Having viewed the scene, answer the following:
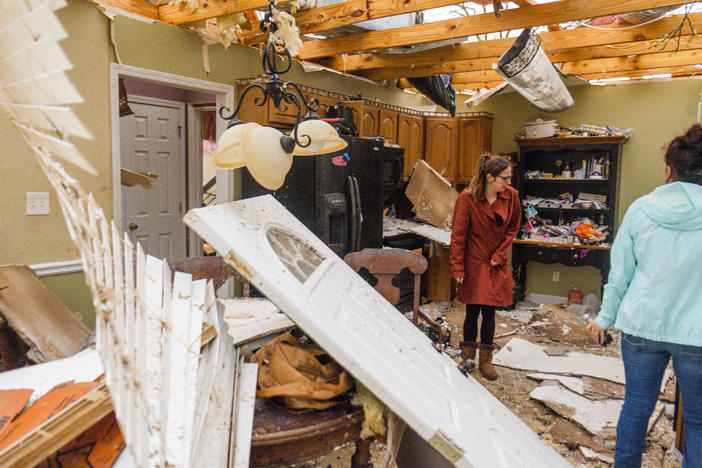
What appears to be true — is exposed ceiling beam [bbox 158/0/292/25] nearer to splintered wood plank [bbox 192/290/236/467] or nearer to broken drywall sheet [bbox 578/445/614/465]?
splintered wood plank [bbox 192/290/236/467]

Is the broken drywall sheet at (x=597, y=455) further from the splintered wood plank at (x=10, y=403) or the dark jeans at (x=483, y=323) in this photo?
the splintered wood plank at (x=10, y=403)

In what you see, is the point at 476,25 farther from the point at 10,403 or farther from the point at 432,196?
the point at 10,403

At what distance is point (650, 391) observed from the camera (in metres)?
1.85

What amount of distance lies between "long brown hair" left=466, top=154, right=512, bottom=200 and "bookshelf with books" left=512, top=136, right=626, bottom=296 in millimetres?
2391

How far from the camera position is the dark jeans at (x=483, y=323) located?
330 centimetres

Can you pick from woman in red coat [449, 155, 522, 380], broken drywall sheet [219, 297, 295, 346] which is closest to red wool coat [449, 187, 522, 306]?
woman in red coat [449, 155, 522, 380]

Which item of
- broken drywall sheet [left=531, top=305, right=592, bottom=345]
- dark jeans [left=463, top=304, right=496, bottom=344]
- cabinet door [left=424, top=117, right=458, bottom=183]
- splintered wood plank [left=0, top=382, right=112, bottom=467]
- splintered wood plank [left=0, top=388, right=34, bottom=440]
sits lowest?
broken drywall sheet [left=531, top=305, right=592, bottom=345]

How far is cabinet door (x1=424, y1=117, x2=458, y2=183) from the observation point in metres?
5.71

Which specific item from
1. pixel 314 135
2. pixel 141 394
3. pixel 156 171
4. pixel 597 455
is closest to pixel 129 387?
pixel 141 394

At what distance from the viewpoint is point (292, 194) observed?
3.82m

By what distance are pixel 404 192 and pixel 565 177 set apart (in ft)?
5.84

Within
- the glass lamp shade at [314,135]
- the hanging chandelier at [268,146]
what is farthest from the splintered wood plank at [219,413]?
the glass lamp shade at [314,135]

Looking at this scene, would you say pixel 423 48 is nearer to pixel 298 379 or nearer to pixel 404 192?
pixel 404 192

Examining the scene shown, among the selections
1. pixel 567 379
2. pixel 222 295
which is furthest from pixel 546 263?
pixel 222 295
